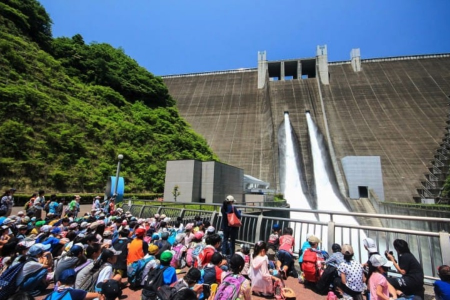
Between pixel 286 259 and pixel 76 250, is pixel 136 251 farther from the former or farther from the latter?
pixel 286 259

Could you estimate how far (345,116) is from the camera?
119 ft

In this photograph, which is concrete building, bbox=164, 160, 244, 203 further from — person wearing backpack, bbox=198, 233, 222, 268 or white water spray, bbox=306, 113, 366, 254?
white water spray, bbox=306, 113, 366, 254

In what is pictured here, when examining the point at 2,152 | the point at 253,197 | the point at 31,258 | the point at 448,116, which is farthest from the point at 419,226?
the point at 448,116

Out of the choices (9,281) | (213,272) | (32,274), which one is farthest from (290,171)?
(9,281)

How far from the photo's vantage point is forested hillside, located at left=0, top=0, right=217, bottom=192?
15117 millimetres

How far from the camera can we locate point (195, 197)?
15.8 meters

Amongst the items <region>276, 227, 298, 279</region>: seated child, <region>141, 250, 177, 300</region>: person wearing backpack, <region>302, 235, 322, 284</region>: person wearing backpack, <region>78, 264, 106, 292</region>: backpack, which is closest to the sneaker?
<region>276, 227, 298, 279</region>: seated child

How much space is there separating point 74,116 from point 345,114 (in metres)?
35.3

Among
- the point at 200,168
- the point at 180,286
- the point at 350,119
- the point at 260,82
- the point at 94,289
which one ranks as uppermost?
the point at 260,82

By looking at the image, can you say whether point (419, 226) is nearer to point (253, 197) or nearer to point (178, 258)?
point (253, 197)

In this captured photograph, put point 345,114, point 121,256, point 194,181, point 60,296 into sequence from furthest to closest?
point 345,114 → point 194,181 → point 121,256 → point 60,296

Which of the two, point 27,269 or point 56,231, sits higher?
point 56,231

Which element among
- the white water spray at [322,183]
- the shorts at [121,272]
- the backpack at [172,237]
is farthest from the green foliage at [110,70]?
the shorts at [121,272]

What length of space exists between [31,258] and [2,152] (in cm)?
1379
